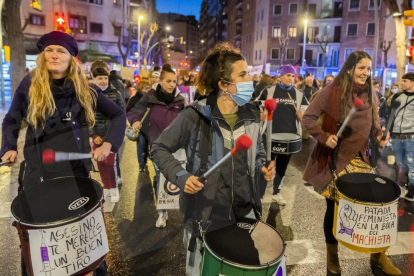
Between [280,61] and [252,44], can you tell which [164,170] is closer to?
[280,61]

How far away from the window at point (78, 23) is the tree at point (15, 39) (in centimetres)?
3001

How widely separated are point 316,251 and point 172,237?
1734mm

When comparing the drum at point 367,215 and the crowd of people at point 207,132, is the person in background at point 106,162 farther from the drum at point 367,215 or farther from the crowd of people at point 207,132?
the drum at point 367,215

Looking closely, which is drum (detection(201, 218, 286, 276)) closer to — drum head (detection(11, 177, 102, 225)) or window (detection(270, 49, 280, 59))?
drum head (detection(11, 177, 102, 225))

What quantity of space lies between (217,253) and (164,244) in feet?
7.56

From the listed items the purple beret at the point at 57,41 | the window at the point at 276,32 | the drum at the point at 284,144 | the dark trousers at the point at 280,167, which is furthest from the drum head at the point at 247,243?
the window at the point at 276,32

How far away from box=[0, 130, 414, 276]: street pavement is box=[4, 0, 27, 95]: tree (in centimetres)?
803

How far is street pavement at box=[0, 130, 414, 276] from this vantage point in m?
3.68

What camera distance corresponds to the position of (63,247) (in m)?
2.26

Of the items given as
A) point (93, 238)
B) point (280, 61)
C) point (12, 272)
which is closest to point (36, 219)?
point (93, 238)

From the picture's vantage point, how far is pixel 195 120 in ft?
8.11

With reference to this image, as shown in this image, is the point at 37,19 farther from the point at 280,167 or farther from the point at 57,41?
the point at 57,41

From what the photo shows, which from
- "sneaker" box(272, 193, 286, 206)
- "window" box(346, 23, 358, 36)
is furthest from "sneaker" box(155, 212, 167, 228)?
"window" box(346, 23, 358, 36)

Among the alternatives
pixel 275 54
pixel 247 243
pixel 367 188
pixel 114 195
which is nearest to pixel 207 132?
pixel 247 243
